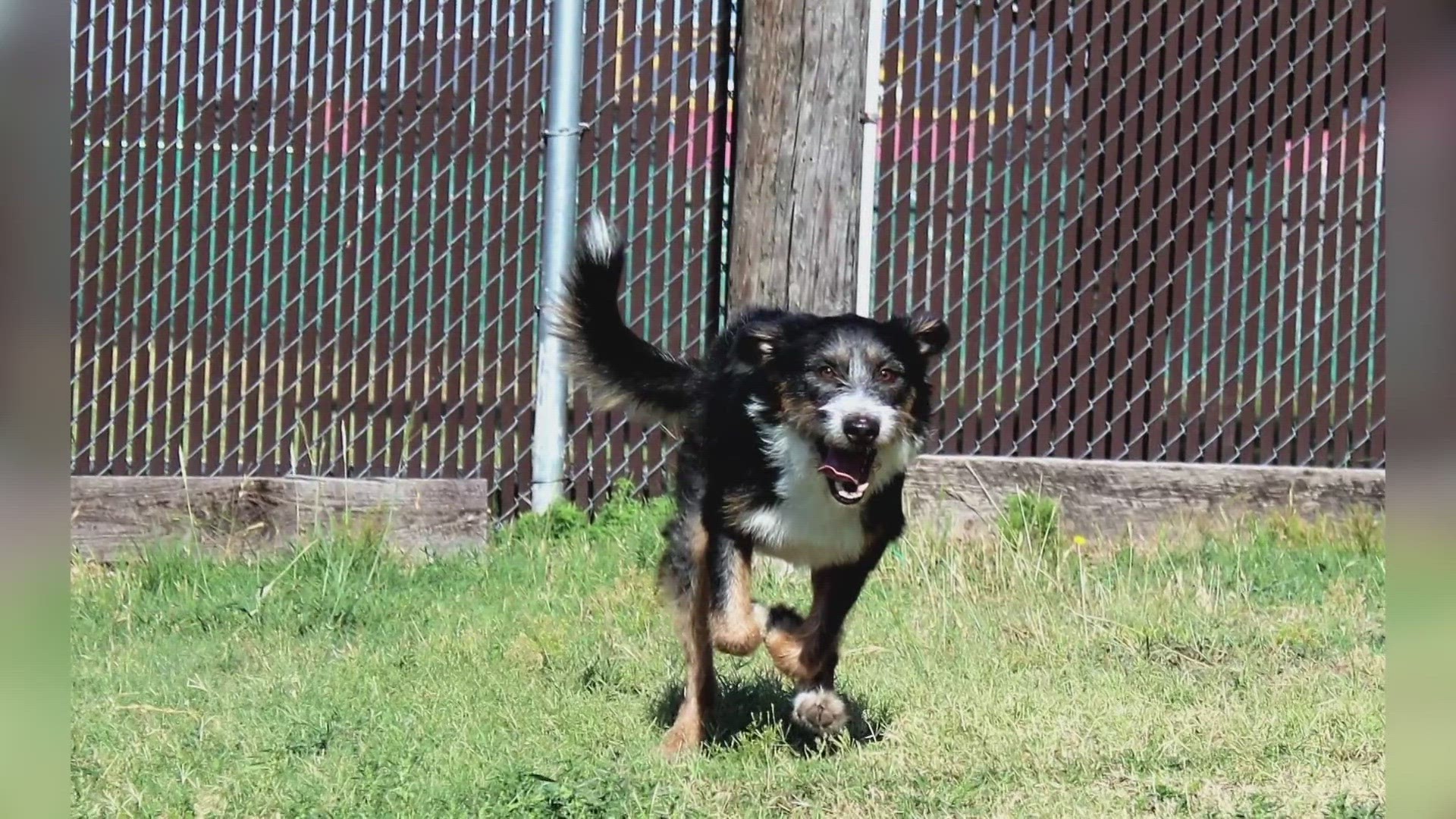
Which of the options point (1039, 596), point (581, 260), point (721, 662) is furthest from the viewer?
point (1039, 596)

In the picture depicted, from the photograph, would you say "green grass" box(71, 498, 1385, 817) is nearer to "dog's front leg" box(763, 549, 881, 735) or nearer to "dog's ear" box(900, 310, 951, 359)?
"dog's front leg" box(763, 549, 881, 735)

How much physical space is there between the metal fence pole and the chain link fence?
0.16 meters

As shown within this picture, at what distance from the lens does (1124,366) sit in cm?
826

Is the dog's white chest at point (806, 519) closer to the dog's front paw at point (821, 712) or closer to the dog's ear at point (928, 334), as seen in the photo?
the dog's front paw at point (821, 712)

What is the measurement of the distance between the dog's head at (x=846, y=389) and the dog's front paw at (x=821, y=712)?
2.00 feet

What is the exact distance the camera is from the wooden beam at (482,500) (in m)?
7.19

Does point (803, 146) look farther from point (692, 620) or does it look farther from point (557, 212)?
point (692, 620)

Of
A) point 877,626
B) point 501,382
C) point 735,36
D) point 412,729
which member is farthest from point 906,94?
point 412,729

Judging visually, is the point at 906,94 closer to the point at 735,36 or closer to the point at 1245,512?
the point at 735,36

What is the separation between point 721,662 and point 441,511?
206 cm

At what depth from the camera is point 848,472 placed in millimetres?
4555

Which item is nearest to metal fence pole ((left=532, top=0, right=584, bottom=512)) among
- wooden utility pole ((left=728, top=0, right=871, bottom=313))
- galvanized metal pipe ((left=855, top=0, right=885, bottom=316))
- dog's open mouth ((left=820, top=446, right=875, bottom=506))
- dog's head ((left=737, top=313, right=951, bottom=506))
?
wooden utility pole ((left=728, top=0, right=871, bottom=313))

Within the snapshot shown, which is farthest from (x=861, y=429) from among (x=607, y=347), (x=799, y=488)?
(x=607, y=347)

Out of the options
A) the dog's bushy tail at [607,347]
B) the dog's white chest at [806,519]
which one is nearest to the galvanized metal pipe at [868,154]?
the dog's bushy tail at [607,347]
